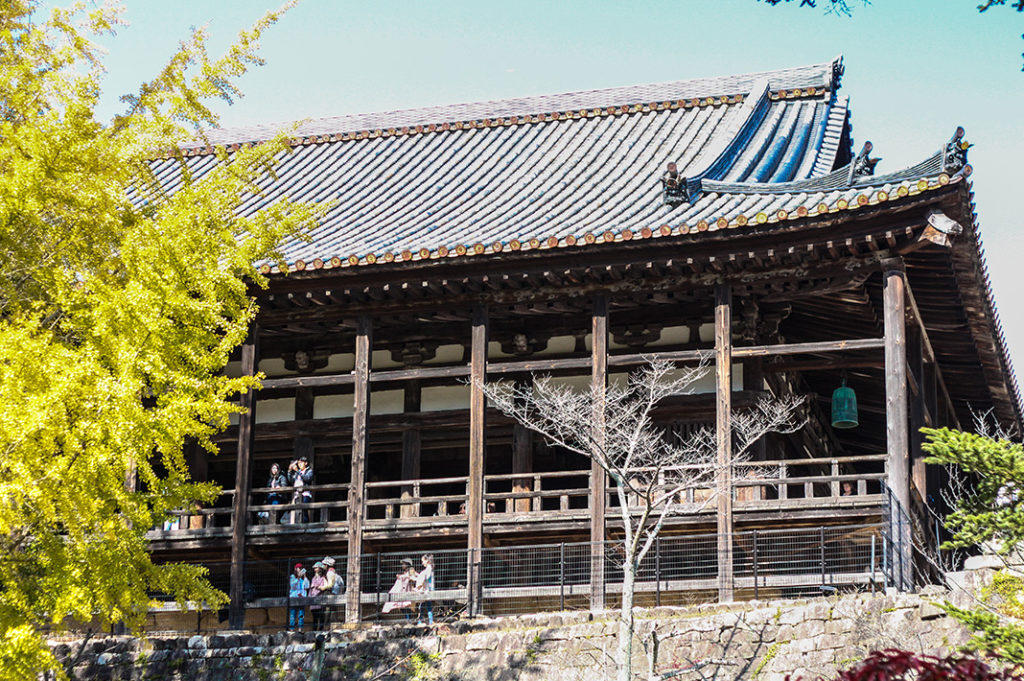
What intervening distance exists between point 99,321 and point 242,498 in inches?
298

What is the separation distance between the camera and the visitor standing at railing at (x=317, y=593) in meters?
19.0

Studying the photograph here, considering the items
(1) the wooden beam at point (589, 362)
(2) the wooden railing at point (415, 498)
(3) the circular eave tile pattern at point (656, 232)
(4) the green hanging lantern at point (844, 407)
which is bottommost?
(2) the wooden railing at point (415, 498)

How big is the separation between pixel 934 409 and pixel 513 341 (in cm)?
663

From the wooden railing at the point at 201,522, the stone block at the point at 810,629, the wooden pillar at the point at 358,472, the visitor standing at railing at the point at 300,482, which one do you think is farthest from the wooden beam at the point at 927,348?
the wooden railing at the point at 201,522

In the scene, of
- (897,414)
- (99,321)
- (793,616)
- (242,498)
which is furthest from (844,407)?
(99,321)

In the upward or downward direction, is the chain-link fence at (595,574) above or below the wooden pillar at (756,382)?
below

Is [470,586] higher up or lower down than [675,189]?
lower down

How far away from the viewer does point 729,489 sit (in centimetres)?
1784

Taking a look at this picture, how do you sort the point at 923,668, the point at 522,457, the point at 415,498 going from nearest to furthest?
1. the point at 923,668
2. the point at 415,498
3. the point at 522,457

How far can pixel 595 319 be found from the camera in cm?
1923

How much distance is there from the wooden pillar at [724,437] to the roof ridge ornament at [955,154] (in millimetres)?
3277

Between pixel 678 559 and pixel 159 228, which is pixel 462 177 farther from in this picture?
pixel 159 228

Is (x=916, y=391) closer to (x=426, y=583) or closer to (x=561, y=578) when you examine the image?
(x=561, y=578)

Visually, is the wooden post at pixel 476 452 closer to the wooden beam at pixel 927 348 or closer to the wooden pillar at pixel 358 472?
the wooden pillar at pixel 358 472
